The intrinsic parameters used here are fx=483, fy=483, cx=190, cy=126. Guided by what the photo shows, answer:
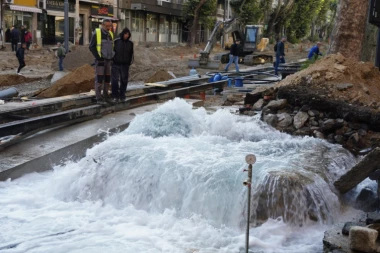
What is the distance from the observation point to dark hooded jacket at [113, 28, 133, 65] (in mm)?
10406

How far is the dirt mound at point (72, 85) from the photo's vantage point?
13492 mm

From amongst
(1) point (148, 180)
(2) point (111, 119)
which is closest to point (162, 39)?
(2) point (111, 119)

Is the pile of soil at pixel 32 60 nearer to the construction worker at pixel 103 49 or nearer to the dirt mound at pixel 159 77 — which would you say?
the dirt mound at pixel 159 77

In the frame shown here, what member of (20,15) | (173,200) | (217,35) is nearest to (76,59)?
(217,35)

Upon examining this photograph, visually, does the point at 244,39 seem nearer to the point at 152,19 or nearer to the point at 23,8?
the point at 23,8

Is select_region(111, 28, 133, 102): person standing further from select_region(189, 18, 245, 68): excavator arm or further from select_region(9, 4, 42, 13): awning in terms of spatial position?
select_region(9, 4, 42, 13): awning

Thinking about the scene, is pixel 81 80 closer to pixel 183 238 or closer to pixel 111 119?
pixel 111 119

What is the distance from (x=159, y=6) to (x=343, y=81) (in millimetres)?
40502

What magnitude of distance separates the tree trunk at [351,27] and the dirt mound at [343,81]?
313 centimetres

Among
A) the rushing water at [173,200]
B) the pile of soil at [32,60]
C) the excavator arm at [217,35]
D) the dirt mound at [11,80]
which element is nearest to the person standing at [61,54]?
the dirt mound at [11,80]

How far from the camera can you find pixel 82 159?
7582 mm

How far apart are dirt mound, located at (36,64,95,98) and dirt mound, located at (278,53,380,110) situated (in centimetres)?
623

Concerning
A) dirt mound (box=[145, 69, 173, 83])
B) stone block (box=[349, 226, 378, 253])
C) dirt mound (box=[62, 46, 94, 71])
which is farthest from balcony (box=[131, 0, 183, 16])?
stone block (box=[349, 226, 378, 253])

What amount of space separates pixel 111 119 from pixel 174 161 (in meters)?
3.24
